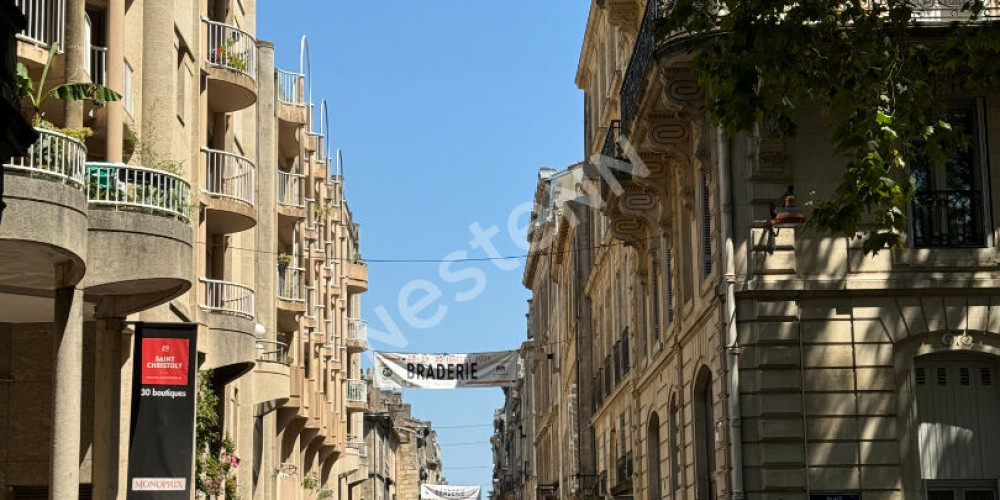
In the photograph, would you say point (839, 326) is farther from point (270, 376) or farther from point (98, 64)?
point (270, 376)

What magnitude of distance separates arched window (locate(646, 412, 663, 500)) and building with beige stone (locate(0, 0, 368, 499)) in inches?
339

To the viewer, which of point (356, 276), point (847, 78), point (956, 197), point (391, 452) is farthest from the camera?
point (391, 452)

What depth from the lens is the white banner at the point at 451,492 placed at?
11249 cm

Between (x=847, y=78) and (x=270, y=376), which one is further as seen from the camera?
(x=270, y=376)

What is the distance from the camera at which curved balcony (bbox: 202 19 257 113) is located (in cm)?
3134

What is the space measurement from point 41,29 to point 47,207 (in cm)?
424

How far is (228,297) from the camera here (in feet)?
106

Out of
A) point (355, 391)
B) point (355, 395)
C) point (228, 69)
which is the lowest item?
point (355, 395)

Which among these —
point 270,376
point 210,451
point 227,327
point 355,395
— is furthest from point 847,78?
point 355,395

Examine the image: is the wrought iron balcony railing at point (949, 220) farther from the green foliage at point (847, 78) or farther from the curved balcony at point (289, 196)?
the curved balcony at point (289, 196)

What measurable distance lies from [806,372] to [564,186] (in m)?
36.0

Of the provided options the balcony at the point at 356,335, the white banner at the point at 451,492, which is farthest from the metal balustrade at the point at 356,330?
the white banner at the point at 451,492

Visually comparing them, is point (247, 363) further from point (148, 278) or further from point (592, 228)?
point (592, 228)

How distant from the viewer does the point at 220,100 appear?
32.3 m
